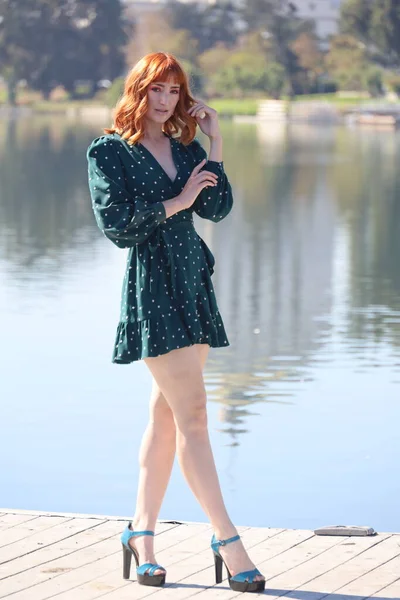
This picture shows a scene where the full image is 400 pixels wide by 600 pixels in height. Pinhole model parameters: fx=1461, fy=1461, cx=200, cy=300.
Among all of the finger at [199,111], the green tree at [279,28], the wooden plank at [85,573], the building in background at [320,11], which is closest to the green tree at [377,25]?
the green tree at [279,28]

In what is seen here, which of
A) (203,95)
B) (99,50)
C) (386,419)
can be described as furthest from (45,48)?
(386,419)

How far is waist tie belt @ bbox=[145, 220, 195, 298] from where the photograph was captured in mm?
3848

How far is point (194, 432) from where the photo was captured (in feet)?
12.7

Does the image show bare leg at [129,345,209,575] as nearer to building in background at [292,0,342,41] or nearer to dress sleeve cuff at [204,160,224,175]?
dress sleeve cuff at [204,160,224,175]

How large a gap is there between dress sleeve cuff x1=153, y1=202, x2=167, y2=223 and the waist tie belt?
86 mm

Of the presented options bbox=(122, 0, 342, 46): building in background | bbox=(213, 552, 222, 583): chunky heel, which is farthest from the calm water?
bbox=(122, 0, 342, 46): building in background

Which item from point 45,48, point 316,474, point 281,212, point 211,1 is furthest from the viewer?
point 211,1

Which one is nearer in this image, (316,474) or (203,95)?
(316,474)

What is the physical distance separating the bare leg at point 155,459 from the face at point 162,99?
2.08ft

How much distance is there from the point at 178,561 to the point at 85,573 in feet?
0.91

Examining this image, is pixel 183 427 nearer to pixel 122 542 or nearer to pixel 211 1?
pixel 122 542

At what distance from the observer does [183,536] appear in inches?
167

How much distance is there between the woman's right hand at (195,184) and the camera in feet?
12.6

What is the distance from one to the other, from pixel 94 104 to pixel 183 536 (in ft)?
288
